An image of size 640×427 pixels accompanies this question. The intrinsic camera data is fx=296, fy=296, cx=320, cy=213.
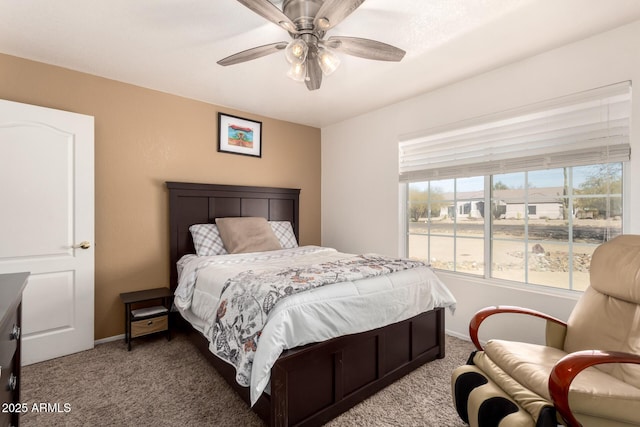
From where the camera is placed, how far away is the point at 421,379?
87.0 inches

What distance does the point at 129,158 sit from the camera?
2982 mm

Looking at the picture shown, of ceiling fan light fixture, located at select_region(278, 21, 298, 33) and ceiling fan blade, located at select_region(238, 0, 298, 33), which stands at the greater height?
ceiling fan light fixture, located at select_region(278, 21, 298, 33)

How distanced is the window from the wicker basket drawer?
273cm

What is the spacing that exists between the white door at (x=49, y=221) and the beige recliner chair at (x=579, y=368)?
3.06 m

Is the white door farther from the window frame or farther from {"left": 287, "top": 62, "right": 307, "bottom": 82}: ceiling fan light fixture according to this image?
the window frame

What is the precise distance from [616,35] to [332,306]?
2.72m

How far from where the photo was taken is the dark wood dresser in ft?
3.28

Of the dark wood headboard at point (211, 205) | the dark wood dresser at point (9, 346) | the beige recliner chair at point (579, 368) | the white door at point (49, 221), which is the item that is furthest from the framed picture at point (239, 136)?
the beige recliner chair at point (579, 368)

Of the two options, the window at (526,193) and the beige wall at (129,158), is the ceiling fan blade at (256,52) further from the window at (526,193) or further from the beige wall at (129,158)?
the window at (526,193)

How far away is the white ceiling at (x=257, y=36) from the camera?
1.88m

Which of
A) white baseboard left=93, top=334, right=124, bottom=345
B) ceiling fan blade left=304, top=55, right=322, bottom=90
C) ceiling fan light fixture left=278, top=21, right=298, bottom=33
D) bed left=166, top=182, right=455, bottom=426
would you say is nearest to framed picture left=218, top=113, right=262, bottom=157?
bed left=166, top=182, right=455, bottom=426

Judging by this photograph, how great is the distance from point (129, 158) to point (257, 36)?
184cm

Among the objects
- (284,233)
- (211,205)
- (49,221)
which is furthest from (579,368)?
(49,221)

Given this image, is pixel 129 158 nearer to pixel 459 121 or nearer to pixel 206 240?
pixel 206 240
